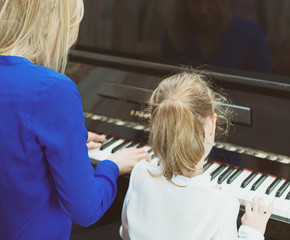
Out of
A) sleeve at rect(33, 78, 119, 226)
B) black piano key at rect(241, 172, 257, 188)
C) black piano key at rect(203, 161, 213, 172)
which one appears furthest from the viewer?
black piano key at rect(203, 161, 213, 172)

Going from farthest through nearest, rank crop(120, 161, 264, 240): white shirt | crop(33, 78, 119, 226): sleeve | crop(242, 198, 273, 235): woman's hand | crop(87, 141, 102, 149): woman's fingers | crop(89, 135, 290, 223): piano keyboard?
crop(87, 141, 102, 149): woman's fingers
crop(89, 135, 290, 223): piano keyboard
crop(242, 198, 273, 235): woman's hand
crop(120, 161, 264, 240): white shirt
crop(33, 78, 119, 226): sleeve

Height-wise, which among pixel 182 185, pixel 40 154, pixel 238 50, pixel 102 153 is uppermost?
pixel 238 50

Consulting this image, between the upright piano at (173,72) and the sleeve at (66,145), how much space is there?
20.8 inches

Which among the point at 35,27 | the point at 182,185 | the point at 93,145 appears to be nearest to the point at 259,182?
the point at 182,185

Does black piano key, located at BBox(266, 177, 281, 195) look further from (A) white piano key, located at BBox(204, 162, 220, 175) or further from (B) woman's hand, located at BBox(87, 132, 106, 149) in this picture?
(B) woman's hand, located at BBox(87, 132, 106, 149)

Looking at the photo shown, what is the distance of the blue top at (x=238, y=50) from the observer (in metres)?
1.75

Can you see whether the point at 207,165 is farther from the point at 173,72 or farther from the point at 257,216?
the point at 173,72

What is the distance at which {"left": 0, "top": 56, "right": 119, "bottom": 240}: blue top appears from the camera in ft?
3.45

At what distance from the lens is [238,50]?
1.81m

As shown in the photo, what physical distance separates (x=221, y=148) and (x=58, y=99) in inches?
35.2

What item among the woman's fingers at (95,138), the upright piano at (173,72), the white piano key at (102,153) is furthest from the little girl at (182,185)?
the woman's fingers at (95,138)

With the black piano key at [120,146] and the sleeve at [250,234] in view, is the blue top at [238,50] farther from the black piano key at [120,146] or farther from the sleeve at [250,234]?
the sleeve at [250,234]

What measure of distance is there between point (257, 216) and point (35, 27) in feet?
2.95

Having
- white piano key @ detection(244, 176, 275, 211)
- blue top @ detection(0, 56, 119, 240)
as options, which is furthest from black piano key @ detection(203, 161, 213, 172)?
blue top @ detection(0, 56, 119, 240)
